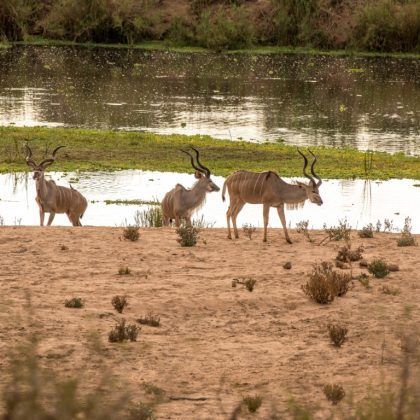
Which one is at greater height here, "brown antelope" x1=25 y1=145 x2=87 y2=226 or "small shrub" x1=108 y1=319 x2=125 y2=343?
"brown antelope" x1=25 y1=145 x2=87 y2=226

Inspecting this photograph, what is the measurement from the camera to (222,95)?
136 feet

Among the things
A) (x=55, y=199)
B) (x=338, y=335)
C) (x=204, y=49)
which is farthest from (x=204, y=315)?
(x=204, y=49)

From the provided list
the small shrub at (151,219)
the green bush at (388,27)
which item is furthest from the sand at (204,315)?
the green bush at (388,27)

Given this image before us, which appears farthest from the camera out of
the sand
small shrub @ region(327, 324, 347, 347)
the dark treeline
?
the dark treeline

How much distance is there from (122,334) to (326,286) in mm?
2741

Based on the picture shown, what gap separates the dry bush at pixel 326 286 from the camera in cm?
1217

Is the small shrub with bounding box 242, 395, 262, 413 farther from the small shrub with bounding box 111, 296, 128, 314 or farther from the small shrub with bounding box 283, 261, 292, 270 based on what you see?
the small shrub with bounding box 283, 261, 292, 270

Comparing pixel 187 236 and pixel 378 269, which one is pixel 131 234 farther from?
pixel 378 269

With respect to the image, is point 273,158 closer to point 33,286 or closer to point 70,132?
point 70,132

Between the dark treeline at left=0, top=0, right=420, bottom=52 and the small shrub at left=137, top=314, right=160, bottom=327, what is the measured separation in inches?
1933

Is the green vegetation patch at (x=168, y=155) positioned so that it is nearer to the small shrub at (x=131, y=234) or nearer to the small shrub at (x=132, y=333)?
the small shrub at (x=131, y=234)

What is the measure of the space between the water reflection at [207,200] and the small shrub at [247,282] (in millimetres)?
6210

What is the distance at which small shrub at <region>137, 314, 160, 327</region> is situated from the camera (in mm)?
11195

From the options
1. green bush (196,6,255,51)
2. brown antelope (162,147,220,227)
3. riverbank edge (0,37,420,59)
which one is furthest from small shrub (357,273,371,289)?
green bush (196,6,255,51)
